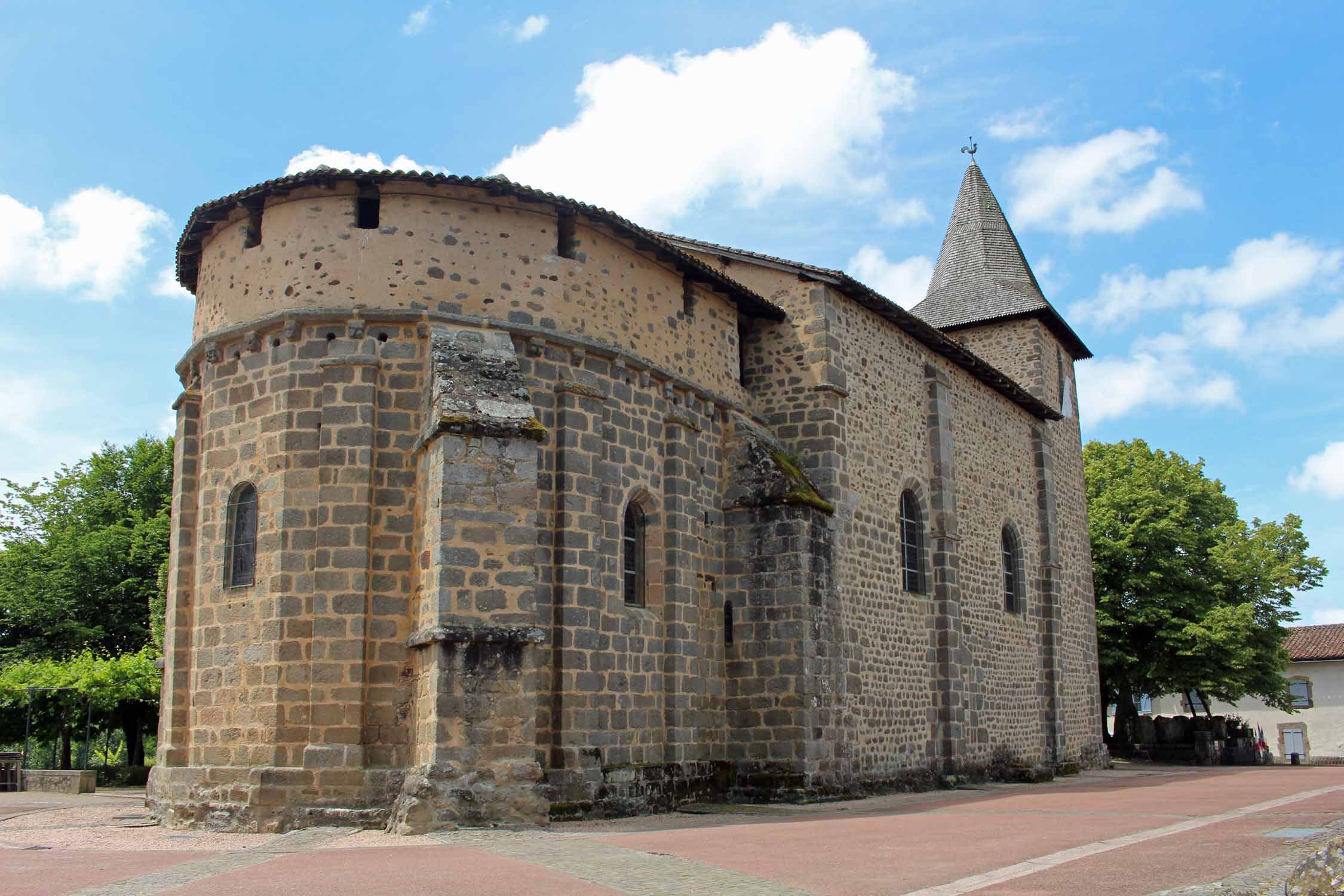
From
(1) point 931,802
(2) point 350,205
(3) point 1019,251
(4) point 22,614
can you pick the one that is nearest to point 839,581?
(1) point 931,802

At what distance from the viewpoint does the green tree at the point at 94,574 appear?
3134 centimetres

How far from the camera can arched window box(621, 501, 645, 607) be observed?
1484cm

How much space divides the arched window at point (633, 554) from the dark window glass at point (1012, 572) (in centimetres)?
1197

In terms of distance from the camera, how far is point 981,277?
96.9 feet

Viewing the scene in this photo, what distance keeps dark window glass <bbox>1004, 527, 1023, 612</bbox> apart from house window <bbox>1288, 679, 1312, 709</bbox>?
75.3 feet

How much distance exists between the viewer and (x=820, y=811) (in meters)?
14.7

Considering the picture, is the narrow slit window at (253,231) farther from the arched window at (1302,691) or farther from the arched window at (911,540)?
the arched window at (1302,691)

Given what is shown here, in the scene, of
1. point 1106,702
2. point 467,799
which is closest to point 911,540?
point 467,799

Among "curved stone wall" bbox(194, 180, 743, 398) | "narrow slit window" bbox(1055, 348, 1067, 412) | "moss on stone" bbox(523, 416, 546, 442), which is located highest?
"narrow slit window" bbox(1055, 348, 1067, 412)

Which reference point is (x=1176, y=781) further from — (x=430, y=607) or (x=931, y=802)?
(x=430, y=607)

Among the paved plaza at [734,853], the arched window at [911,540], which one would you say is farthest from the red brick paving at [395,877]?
the arched window at [911,540]

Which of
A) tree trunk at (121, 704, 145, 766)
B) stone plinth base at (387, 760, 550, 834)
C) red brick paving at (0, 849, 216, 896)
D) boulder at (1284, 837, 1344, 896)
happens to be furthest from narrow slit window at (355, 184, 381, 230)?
tree trunk at (121, 704, 145, 766)

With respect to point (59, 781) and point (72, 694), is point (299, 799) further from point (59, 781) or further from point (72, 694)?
point (72, 694)

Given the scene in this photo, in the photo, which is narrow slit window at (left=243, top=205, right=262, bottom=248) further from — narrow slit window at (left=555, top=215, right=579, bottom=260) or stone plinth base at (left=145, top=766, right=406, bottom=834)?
stone plinth base at (left=145, top=766, right=406, bottom=834)
